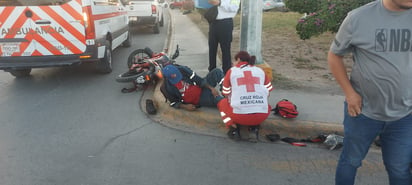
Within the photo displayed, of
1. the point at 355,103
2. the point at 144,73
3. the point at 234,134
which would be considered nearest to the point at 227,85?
the point at 234,134

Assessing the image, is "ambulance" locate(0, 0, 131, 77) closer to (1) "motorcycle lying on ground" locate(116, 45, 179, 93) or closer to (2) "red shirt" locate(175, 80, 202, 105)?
(1) "motorcycle lying on ground" locate(116, 45, 179, 93)

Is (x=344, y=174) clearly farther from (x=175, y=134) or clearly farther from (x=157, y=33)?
(x=157, y=33)

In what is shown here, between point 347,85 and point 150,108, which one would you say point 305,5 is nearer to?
point 150,108

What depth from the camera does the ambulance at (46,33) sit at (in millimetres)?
5641

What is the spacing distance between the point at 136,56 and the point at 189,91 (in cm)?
264

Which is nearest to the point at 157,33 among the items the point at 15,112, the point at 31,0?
the point at 31,0

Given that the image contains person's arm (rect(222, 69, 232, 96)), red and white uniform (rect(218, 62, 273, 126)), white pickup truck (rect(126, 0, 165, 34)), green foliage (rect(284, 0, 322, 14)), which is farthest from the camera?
white pickup truck (rect(126, 0, 165, 34))

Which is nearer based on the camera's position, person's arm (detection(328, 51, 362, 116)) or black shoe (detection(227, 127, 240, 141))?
person's arm (detection(328, 51, 362, 116))

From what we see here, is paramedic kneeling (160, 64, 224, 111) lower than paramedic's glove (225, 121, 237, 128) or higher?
higher

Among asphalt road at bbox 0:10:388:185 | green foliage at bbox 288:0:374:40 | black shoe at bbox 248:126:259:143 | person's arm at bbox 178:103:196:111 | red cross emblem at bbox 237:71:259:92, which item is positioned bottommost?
asphalt road at bbox 0:10:388:185

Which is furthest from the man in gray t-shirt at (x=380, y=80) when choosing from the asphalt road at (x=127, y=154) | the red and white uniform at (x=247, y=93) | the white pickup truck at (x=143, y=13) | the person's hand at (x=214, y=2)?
the white pickup truck at (x=143, y=13)

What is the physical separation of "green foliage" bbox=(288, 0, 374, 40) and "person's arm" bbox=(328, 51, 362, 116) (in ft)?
19.6

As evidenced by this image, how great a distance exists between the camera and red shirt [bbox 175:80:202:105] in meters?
4.60

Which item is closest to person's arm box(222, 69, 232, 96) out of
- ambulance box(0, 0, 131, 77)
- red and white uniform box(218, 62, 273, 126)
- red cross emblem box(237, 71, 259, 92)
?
red and white uniform box(218, 62, 273, 126)
